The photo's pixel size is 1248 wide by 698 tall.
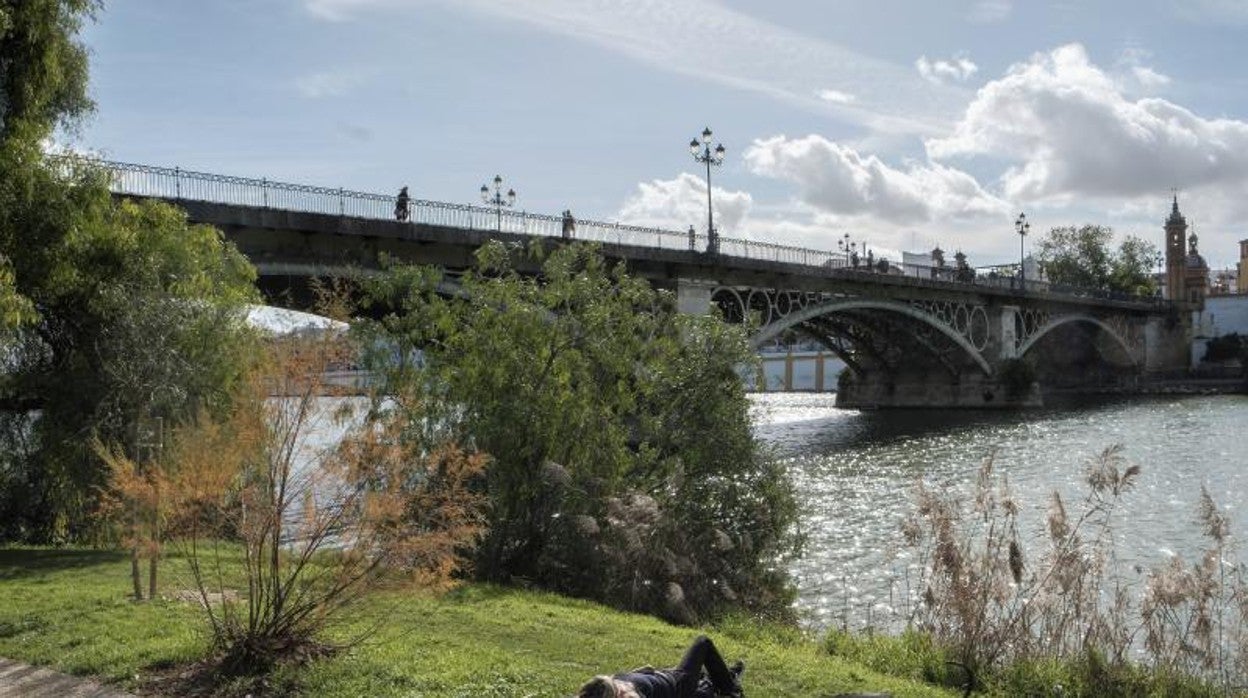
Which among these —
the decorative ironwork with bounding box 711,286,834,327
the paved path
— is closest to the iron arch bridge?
the decorative ironwork with bounding box 711,286,834,327

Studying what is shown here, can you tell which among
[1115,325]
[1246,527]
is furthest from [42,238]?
[1115,325]

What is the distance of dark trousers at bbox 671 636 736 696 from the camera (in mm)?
6543

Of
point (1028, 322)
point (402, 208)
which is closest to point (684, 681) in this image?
point (402, 208)

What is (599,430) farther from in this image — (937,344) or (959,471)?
(937,344)

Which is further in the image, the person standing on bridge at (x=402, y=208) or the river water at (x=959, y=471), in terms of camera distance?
the person standing on bridge at (x=402, y=208)

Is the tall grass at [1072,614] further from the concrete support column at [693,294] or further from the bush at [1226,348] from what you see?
the bush at [1226,348]

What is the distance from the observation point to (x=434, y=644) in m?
8.34

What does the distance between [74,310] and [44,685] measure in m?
8.55

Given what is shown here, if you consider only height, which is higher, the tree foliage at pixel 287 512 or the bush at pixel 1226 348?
the bush at pixel 1226 348

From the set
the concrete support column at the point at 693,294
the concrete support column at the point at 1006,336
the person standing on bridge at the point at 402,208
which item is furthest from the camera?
the concrete support column at the point at 1006,336

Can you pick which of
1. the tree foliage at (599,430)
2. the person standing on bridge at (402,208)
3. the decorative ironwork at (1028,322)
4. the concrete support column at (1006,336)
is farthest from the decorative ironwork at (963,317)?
the tree foliage at (599,430)

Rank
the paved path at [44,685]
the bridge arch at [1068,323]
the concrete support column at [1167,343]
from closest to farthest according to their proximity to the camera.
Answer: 1. the paved path at [44,685]
2. the bridge arch at [1068,323]
3. the concrete support column at [1167,343]

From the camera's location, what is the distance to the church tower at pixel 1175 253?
110 meters

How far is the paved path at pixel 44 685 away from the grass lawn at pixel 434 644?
0.45 ft
